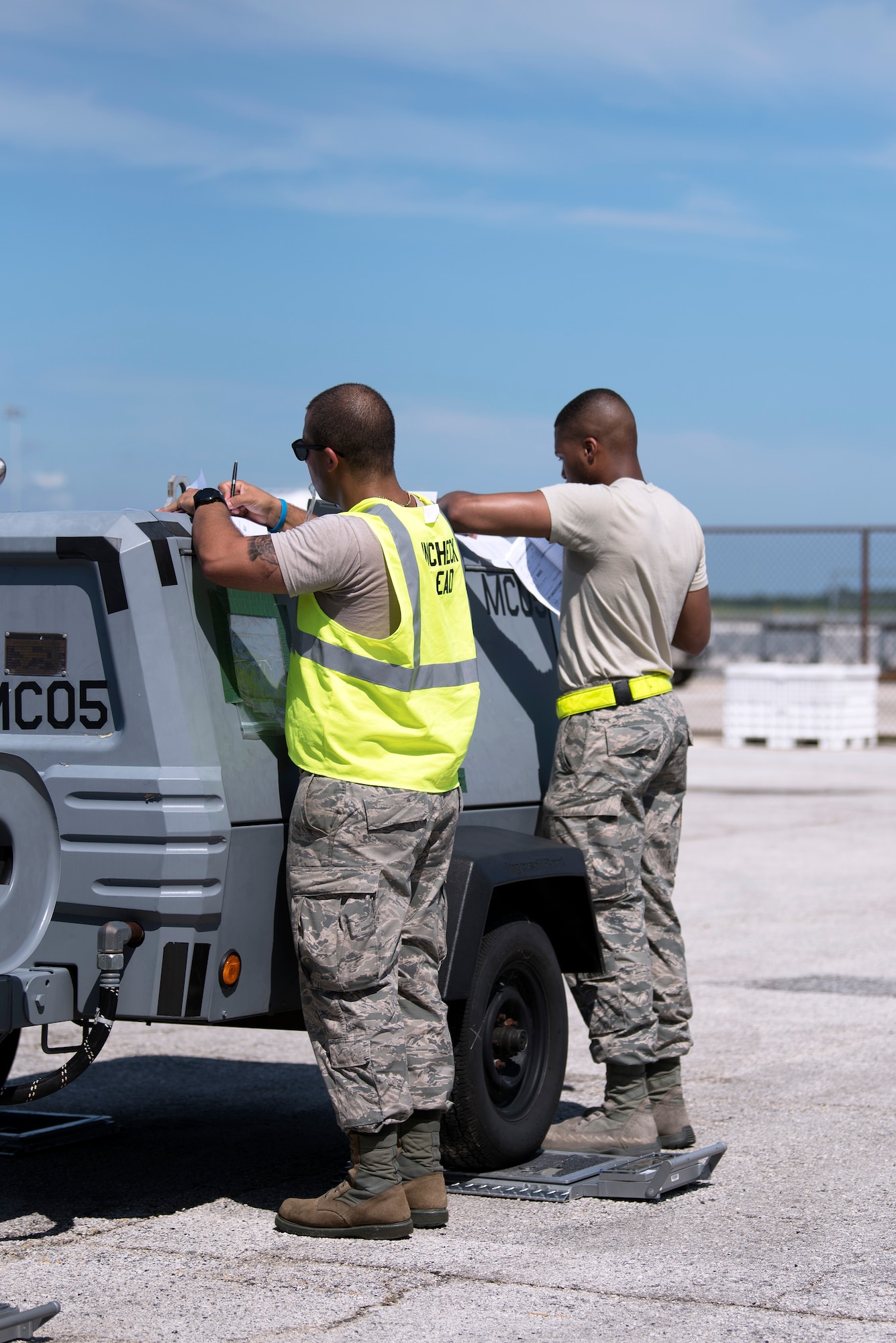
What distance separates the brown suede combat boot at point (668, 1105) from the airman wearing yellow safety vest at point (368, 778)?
105cm

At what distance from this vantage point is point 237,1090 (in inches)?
249

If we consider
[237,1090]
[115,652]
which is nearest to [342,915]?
[115,652]

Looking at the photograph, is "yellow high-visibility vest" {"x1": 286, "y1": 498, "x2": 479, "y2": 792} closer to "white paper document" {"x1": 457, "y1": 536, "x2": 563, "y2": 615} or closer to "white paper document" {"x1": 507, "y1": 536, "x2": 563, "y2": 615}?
"white paper document" {"x1": 457, "y1": 536, "x2": 563, "y2": 615}

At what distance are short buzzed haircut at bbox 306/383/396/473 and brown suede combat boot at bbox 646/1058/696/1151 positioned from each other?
2127mm

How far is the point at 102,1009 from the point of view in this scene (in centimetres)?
404

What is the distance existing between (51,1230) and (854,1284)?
2016 mm

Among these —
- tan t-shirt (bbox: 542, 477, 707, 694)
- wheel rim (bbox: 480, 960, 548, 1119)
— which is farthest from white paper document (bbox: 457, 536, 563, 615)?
wheel rim (bbox: 480, 960, 548, 1119)

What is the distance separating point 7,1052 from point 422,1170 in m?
1.86

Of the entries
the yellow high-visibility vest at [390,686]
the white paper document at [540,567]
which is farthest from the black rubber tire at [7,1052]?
the white paper document at [540,567]

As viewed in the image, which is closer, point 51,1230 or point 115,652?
point 115,652

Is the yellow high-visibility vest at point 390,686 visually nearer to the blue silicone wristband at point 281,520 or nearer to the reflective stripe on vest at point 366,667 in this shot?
the reflective stripe on vest at point 366,667

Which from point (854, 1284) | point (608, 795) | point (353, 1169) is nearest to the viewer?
point (854, 1284)

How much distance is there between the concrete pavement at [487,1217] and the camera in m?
3.79

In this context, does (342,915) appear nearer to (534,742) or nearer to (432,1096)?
(432,1096)
